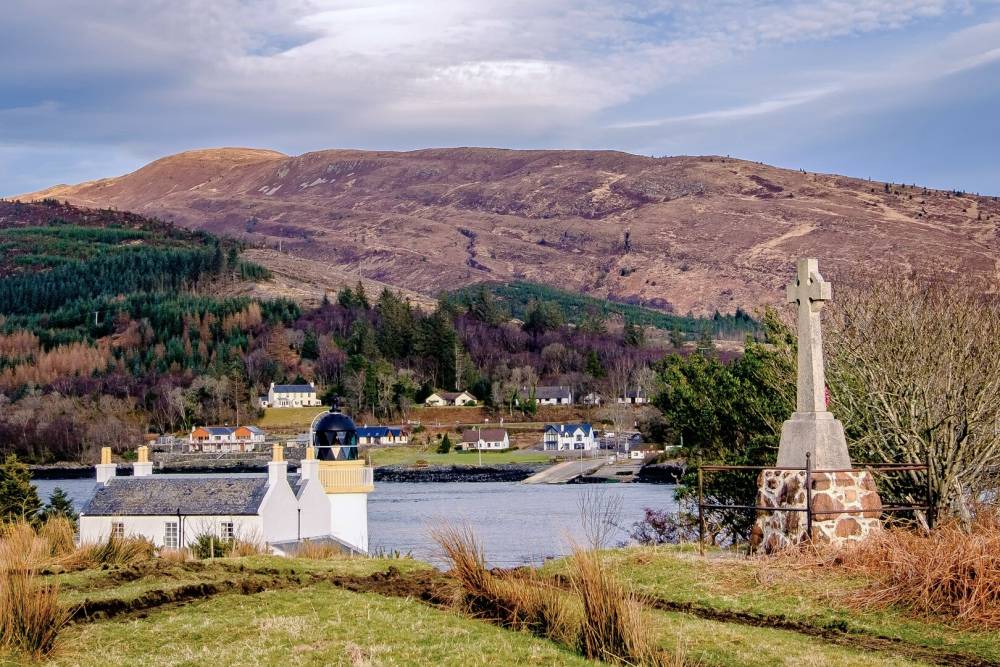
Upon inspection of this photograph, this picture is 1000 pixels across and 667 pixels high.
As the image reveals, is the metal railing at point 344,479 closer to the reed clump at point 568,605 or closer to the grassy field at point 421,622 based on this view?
the grassy field at point 421,622

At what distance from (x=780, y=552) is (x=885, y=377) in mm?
5418

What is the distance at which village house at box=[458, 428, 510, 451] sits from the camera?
5108 inches

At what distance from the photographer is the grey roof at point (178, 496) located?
29094 millimetres

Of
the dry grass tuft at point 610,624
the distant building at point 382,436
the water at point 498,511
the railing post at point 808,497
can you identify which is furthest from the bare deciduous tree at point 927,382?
the distant building at point 382,436

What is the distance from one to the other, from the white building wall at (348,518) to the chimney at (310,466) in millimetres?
823

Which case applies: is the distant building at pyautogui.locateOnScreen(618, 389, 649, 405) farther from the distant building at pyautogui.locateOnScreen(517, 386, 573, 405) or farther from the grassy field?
the grassy field

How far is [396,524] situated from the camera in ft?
202

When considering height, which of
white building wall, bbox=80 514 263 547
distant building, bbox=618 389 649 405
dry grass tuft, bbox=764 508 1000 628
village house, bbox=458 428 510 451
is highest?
dry grass tuft, bbox=764 508 1000 628

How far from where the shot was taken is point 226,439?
5472 inches

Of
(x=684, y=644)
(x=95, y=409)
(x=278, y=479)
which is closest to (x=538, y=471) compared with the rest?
(x=95, y=409)

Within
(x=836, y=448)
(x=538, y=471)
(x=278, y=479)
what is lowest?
(x=538, y=471)

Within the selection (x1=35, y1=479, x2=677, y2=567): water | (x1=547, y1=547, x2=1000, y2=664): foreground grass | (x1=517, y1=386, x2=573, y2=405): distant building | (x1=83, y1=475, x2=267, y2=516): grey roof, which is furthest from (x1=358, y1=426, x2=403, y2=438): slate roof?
(x1=547, y1=547, x2=1000, y2=664): foreground grass

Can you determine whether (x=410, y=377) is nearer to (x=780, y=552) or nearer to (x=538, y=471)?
(x=538, y=471)

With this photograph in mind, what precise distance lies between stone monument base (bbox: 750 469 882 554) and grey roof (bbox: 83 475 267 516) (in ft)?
57.6
